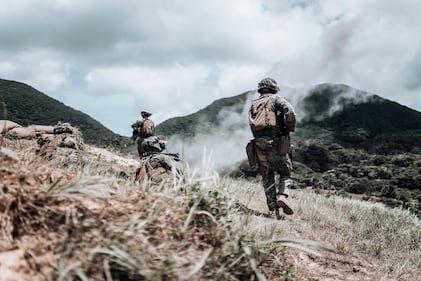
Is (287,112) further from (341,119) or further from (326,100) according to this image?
(326,100)

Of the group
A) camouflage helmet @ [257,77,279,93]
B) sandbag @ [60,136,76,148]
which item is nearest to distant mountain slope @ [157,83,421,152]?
camouflage helmet @ [257,77,279,93]

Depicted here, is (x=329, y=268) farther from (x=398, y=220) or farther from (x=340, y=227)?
(x=398, y=220)

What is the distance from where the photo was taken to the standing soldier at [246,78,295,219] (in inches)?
269

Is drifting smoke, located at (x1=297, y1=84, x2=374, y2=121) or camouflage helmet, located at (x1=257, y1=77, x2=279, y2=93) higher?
Answer: drifting smoke, located at (x1=297, y1=84, x2=374, y2=121)

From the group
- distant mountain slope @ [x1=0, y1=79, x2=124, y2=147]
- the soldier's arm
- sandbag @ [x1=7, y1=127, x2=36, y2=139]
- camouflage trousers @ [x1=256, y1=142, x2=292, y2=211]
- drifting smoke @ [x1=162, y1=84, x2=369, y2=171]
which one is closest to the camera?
the soldier's arm

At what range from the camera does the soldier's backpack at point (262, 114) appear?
684 cm

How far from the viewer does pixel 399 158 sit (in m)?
58.7

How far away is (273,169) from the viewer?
283 inches

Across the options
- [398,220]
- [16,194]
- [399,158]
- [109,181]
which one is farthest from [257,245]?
[399,158]

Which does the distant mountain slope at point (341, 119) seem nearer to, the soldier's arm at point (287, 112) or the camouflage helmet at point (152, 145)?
the soldier's arm at point (287, 112)

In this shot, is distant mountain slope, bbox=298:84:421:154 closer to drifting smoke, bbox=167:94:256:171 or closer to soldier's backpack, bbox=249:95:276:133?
drifting smoke, bbox=167:94:256:171

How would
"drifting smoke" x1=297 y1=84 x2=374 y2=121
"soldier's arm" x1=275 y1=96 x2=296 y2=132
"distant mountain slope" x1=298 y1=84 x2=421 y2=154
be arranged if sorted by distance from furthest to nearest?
1. "drifting smoke" x1=297 y1=84 x2=374 y2=121
2. "distant mountain slope" x1=298 y1=84 x2=421 y2=154
3. "soldier's arm" x1=275 y1=96 x2=296 y2=132

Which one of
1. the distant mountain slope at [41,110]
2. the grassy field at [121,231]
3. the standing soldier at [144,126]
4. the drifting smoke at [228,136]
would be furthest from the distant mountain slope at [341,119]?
the grassy field at [121,231]

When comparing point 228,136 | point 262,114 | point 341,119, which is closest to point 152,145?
point 262,114
